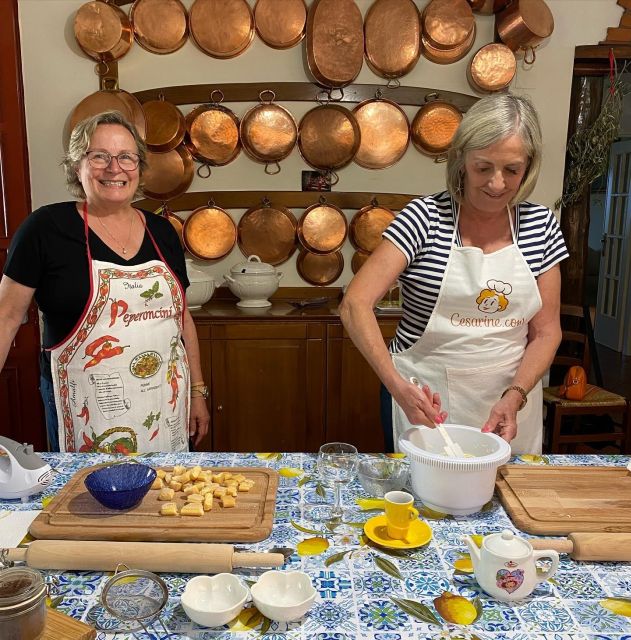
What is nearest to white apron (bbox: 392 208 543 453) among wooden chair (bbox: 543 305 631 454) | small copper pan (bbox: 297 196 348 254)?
wooden chair (bbox: 543 305 631 454)

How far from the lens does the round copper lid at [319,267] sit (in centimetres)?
342

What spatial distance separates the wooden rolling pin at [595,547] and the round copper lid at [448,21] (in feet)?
9.02

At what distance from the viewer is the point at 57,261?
178cm

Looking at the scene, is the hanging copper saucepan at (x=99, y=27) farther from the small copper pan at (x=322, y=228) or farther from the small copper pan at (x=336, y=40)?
the small copper pan at (x=322, y=228)

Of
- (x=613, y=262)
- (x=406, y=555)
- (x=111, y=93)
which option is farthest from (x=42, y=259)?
(x=613, y=262)

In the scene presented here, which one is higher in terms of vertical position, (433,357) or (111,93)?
(111,93)

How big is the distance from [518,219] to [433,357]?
0.44 m

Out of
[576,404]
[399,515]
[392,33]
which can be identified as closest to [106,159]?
[399,515]

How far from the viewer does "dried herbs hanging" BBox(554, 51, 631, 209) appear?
3320mm

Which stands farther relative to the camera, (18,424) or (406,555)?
(18,424)

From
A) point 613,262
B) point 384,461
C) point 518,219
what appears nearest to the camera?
point 384,461

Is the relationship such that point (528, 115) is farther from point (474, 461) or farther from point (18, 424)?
point (18, 424)

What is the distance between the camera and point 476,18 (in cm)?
331

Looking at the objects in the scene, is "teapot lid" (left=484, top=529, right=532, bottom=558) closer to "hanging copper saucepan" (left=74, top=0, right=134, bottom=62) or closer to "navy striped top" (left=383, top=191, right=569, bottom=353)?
"navy striped top" (left=383, top=191, right=569, bottom=353)
